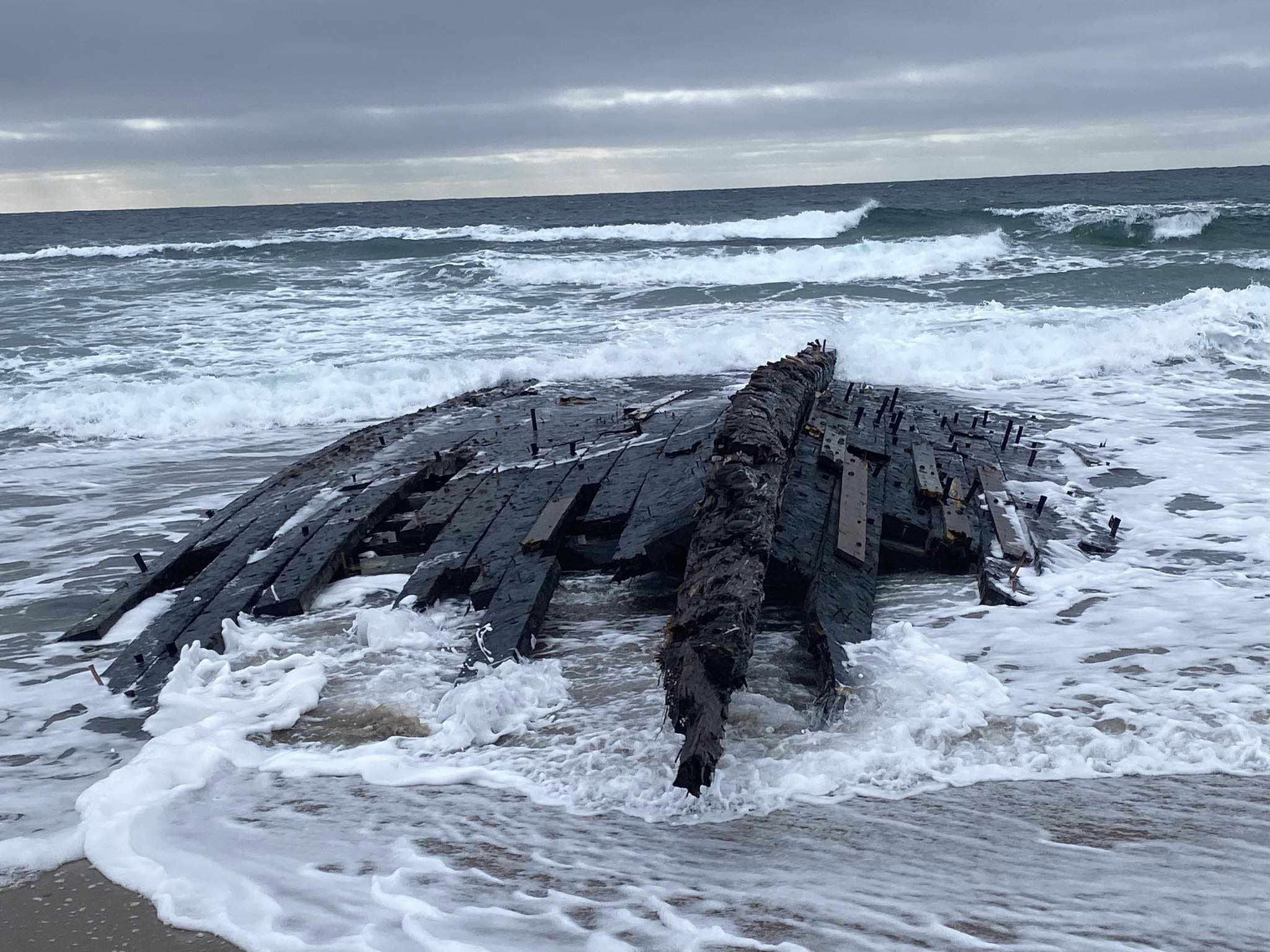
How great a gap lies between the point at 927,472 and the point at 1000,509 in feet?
2.47

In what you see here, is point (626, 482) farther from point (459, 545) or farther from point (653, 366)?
point (653, 366)

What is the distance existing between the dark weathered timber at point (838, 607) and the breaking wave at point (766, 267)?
75.4ft

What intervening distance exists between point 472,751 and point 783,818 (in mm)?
1702

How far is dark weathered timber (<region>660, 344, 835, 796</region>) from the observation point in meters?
4.36

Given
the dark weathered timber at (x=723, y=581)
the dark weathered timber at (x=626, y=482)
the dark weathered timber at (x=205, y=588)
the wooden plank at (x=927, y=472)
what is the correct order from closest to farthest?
the dark weathered timber at (x=723, y=581) < the dark weathered timber at (x=205, y=588) < the dark weathered timber at (x=626, y=482) < the wooden plank at (x=927, y=472)

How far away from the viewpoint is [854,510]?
289 inches

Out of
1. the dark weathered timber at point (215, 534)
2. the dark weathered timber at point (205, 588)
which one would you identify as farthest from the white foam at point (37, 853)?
the dark weathered timber at point (215, 534)

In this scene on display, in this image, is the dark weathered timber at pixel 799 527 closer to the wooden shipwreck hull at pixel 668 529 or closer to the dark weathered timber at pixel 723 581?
the wooden shipwreck hull at pixel 668 529

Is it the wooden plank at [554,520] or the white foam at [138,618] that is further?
the wooden plank at [554,520]

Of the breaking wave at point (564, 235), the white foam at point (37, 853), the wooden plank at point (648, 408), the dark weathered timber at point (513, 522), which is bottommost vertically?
the white foam at point (37, 853)

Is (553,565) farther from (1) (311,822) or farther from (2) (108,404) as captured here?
(2) (108,404)

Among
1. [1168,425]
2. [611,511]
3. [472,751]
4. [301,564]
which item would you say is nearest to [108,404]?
[301,564]

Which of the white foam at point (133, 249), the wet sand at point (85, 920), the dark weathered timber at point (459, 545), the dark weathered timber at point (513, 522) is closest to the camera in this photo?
the wet sand at point (85, 920)

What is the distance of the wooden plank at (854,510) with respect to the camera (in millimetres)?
6707
